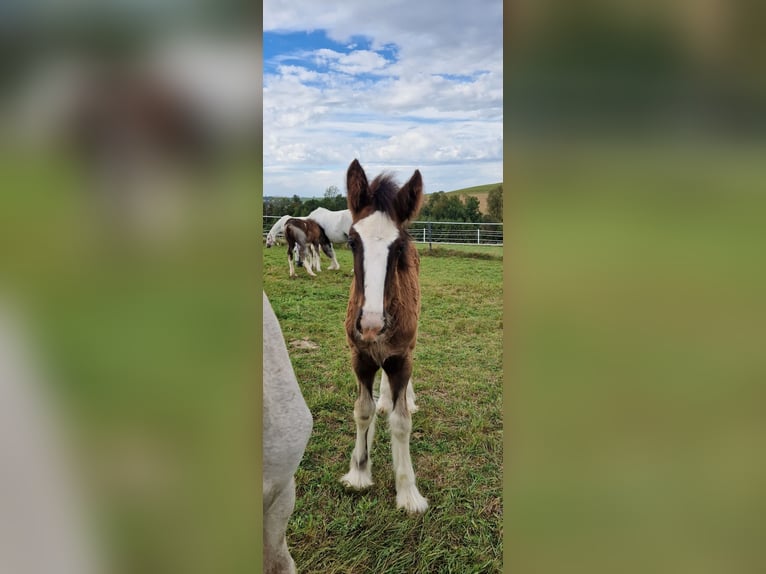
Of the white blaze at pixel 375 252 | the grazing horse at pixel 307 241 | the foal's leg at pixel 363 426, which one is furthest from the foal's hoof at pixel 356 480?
the grazing horse at pixel 307 241

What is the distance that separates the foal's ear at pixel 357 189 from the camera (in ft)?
5.27

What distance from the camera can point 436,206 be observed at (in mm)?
1650

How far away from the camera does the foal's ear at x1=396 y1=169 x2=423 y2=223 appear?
1.60 meters

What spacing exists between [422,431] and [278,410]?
49 centimetres

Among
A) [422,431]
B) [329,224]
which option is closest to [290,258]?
[329,224]

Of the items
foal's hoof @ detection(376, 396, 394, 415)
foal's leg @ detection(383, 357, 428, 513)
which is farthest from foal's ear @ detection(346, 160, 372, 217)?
foal's hoof @ detection(376, 396, 394, 415)

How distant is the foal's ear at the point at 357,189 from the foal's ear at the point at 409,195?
0.31ft

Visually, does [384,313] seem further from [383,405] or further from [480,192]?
[480,192]
